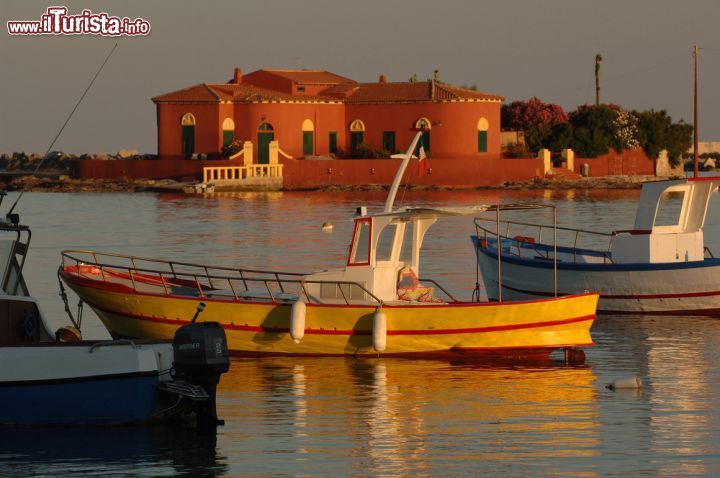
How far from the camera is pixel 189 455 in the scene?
1557cm

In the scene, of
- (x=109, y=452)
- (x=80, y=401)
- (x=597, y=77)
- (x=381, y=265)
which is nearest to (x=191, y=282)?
(x=381, y=265)

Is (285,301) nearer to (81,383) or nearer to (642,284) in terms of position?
(81,383)

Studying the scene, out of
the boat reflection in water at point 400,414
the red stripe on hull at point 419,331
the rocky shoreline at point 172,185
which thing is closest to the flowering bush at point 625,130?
the rocky shoreline at point 172,185

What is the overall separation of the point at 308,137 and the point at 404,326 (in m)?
59.6

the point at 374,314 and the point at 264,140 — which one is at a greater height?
the point at 264,140

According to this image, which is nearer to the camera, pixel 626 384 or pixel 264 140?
pixel 626 384

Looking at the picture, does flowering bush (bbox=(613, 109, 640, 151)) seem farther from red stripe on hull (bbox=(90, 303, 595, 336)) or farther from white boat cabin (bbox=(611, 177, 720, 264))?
red stripe on hull (bbox=(90, 303, 595, 336))

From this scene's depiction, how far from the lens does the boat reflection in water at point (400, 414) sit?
1548 centimetres

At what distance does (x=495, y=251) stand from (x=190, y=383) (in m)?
14.7

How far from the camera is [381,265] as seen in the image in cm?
2247

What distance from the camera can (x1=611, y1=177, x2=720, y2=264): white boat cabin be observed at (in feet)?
93.9

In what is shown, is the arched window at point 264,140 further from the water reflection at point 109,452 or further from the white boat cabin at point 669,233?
the water reflection at point 109,452

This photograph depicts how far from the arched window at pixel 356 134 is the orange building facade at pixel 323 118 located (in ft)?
0.19

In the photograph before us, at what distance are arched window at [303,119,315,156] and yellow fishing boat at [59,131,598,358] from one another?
190 ft
